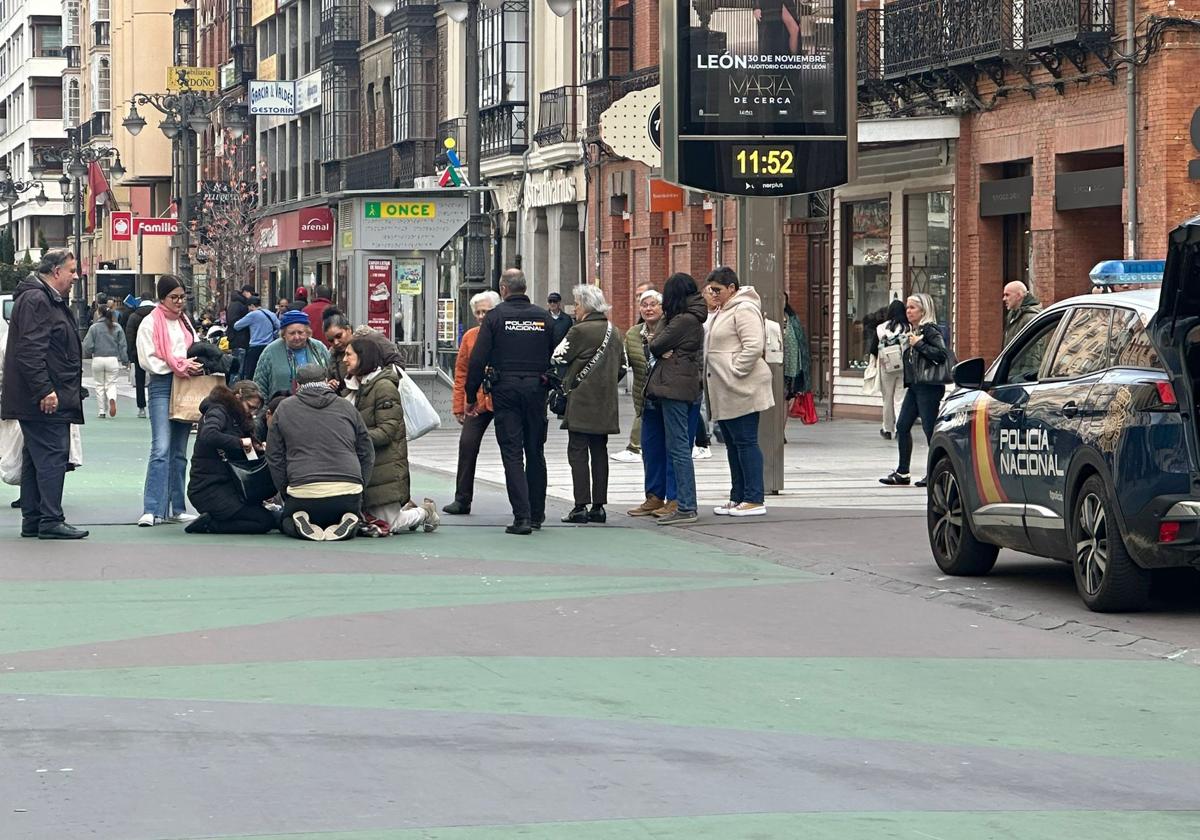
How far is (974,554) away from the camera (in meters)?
14.0

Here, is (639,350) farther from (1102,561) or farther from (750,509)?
(1102,561)

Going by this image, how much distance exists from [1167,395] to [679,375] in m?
6.26

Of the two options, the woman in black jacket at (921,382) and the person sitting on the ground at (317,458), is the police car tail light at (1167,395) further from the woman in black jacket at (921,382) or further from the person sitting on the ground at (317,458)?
the woman in black jacket at (921,382)

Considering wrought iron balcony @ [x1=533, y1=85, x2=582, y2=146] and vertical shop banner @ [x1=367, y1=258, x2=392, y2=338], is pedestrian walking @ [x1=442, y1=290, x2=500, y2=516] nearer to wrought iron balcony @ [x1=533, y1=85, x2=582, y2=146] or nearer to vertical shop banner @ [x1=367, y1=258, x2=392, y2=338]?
vertical shop banner @ [x1=367, y1=258, x2=392, y2=338]

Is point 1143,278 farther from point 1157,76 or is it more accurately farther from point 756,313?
point 1157,76

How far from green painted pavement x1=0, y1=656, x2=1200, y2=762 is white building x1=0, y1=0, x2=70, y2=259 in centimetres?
12609

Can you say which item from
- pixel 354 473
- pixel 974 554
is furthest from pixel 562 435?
pixel 974 554

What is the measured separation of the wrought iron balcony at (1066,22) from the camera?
26594 millimetres

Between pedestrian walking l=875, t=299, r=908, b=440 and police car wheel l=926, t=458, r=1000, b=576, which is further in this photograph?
pedestrian walking l=875, t=299, r=908, b=440

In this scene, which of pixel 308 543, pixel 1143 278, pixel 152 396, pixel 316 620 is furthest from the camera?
pixel 152 396

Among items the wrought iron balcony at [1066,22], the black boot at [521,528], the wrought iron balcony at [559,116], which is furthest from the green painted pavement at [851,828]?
the wrought iron balcony at [559,116]

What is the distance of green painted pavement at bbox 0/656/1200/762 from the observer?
880 centimetres

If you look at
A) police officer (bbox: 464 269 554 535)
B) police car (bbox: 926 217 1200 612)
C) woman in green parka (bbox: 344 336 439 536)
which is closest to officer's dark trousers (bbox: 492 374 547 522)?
police officer (bbox: 464 269 554 535)

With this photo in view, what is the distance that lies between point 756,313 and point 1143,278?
4405mm
